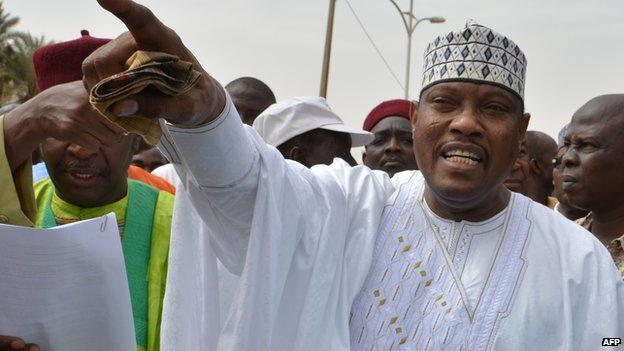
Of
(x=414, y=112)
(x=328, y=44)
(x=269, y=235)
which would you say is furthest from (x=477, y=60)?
(x=328, y=44)

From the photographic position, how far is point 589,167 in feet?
14.6

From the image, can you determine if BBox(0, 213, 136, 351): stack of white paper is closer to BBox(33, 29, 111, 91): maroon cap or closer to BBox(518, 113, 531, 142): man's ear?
BBox(33, 29, 111, 91): maroon cap

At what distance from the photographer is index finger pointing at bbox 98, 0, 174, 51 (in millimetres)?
1904

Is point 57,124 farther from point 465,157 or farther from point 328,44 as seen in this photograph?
point 328,44

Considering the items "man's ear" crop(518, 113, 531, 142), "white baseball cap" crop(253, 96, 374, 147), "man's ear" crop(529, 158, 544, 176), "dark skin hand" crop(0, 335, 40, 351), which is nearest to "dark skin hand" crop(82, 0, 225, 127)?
"dark skin hand" crop(0, 335, 40, 351)

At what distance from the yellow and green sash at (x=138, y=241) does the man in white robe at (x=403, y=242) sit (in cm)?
60

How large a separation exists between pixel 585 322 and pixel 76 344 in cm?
162

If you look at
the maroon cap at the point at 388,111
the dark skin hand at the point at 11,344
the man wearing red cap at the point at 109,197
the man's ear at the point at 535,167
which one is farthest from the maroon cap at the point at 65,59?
the man's ear at the point at 535,167

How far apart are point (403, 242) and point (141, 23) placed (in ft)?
4.49

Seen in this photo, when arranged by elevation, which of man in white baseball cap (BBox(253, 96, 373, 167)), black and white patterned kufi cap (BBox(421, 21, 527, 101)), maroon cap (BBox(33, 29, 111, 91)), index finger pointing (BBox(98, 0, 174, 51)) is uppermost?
index finger pointing (BBox(98, 0, 174, 51))

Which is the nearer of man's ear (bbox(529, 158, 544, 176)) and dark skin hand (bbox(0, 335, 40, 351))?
dark skin hand (bbox(0, 335, 40, 351))

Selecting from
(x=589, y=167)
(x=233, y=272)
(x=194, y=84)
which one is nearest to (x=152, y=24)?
(x=194, y=84)

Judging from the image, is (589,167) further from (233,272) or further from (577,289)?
(233,272)

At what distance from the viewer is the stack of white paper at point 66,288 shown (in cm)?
234
